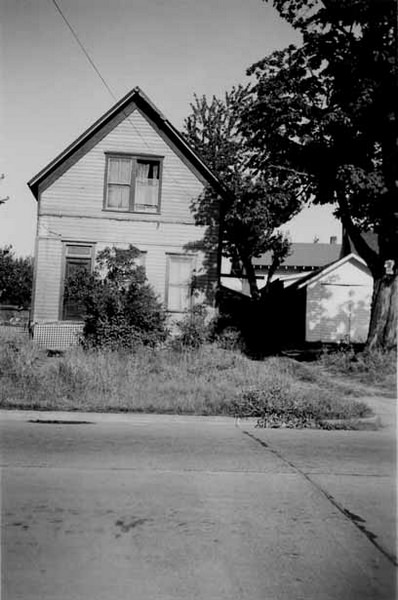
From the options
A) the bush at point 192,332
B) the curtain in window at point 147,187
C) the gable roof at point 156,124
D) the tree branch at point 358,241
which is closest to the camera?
the tree branch at point 358,241

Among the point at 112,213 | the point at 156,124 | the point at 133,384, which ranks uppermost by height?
the point at 156,124

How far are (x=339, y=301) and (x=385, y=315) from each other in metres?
13.6

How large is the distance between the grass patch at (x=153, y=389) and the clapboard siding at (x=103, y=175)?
7599 mm

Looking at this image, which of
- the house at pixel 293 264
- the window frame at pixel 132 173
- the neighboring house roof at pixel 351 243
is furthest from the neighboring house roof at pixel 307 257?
the window frame at pixel 132 173

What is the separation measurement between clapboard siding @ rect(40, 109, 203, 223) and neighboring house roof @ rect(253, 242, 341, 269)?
34.0m

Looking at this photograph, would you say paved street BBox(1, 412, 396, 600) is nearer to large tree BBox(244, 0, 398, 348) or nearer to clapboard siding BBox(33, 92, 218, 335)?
large tree BBox(244, 0, 398, 348)

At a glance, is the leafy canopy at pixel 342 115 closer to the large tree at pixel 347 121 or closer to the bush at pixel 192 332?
the large tree at pixel 347 121

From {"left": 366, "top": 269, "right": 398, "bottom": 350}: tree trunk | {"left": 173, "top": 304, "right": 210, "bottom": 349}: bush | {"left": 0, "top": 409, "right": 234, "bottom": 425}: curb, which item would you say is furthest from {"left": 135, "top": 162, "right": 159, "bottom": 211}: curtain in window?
{"left": 0, "top": 409, "right": 234, "bottom": 425}: curb

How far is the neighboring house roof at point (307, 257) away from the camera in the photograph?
5521cm

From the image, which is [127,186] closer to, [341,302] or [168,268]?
[168,268]

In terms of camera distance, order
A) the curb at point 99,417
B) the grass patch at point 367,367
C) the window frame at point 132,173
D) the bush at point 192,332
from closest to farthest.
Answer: the curb at point 99,417 → the grass patch at point 367,367 → the bush at point 192,332 → the window frame at point 132,173

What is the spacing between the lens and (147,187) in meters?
20.5

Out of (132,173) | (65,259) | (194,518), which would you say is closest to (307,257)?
(132,173)

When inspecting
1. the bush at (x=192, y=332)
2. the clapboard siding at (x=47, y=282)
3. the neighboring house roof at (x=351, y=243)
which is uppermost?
the neighboring house roof at (x=351, y=243)
